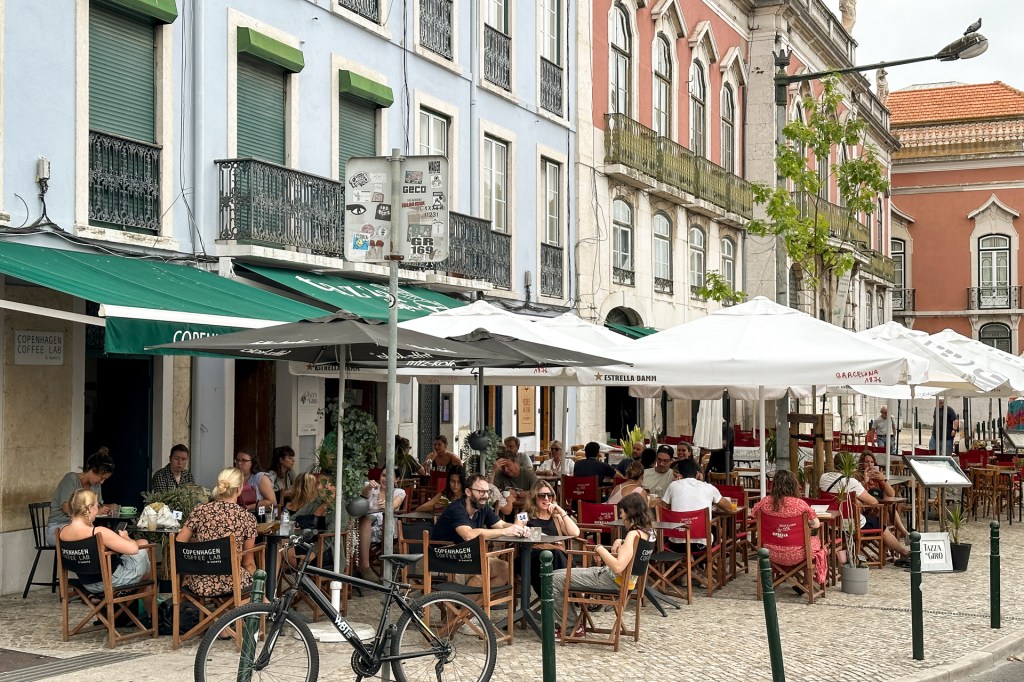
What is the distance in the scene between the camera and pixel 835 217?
38219mm

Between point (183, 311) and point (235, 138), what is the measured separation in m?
4.58

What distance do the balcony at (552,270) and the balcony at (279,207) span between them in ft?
23.4

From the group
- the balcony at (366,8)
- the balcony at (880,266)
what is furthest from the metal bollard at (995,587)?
the balcony at (880,266)

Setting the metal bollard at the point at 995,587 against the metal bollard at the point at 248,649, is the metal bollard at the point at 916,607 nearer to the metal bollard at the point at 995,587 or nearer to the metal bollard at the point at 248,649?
the metal bollard at the point at 995,587

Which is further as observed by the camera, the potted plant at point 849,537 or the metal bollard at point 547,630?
the potted plant at point 849,537

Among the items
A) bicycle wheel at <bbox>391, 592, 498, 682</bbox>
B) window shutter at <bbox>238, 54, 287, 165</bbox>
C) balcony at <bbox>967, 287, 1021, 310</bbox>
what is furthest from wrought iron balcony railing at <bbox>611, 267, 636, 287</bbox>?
balcony at <bbox>967, 287, 1021, 310</bbox>

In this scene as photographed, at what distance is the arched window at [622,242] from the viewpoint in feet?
85.3

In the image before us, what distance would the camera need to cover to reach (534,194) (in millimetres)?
23266

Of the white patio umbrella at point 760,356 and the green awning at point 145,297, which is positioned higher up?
the green awning at point 145,297

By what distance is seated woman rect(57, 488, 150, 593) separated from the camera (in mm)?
9680

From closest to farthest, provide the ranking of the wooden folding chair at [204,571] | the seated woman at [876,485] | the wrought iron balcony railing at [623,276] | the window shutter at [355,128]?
the wooden folding chair at [204,571], the seated woman at [876,485], the window shutter at [355,128], the wrought iron balcony railing at [623,276]

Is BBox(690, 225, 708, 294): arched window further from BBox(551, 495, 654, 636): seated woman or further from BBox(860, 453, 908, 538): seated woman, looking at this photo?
BBox(551, 495, 654, 636): seated woman

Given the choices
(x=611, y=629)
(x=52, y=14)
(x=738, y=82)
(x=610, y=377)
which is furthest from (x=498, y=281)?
(x=738, y=82)

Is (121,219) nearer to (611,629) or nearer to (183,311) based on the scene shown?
(183,311)
